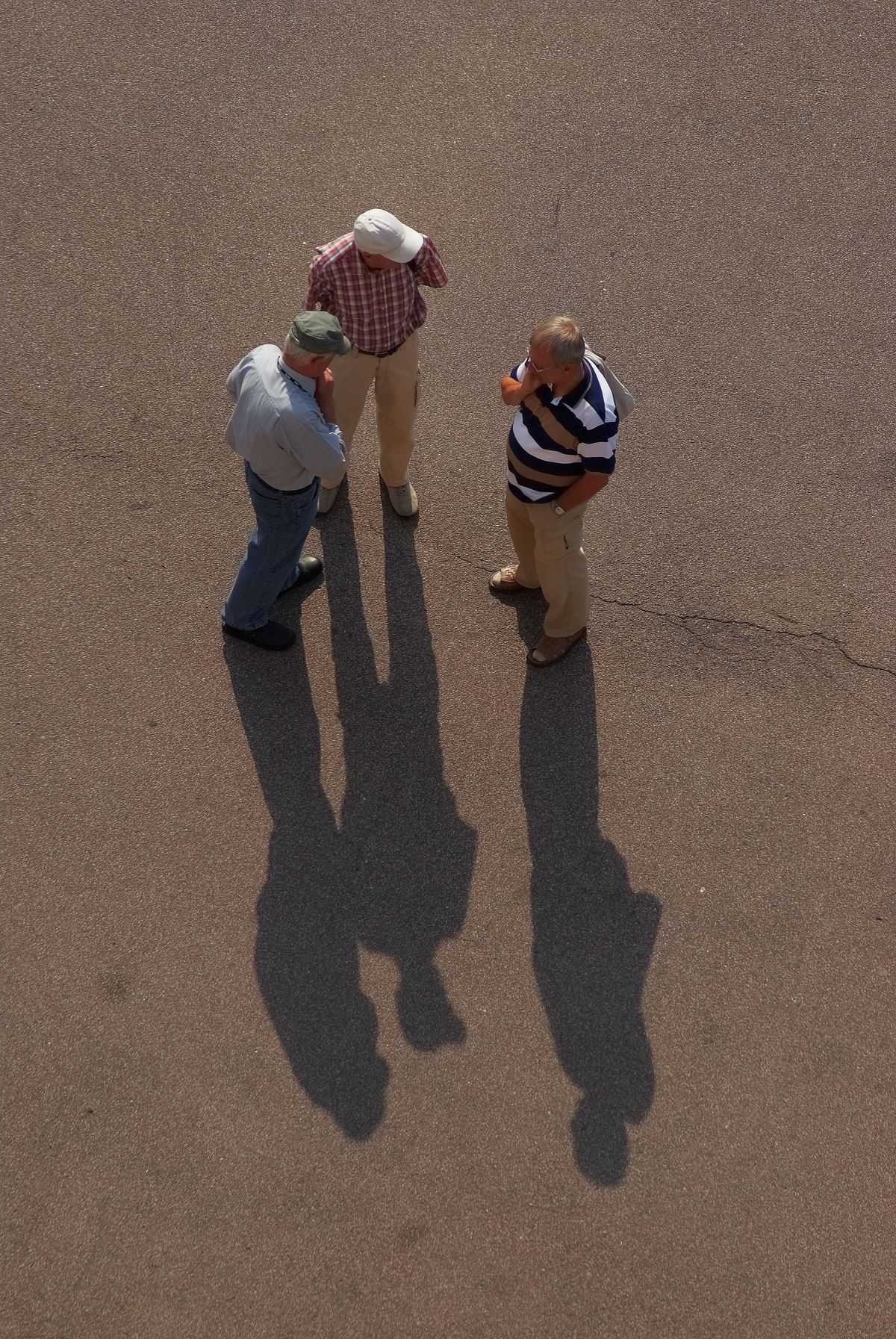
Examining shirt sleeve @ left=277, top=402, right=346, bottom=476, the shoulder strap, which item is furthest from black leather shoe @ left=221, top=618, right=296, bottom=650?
the shoulder strap

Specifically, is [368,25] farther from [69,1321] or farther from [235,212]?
[69,1321]

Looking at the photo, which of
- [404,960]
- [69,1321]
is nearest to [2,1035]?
[69,1321]

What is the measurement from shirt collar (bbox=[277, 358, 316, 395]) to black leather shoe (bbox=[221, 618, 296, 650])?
1420mm

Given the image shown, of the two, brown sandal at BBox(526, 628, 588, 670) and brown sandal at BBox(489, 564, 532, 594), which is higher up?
brown sandal at BBox(489, 564, 532, 594)

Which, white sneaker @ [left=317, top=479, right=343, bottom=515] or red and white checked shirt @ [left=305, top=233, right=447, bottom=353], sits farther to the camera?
white sneaker @ [left=317, top=479, right=343, bottom=515]

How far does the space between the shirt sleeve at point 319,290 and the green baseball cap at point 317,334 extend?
575mm

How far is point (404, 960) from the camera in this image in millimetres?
4840

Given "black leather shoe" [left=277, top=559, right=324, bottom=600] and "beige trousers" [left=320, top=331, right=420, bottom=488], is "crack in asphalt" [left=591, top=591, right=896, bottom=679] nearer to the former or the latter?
"beige trousers" [left=320, top=331, right=420, bottom=488]

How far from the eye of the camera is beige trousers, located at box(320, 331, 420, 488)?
5004 mm

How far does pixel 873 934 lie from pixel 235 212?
510 cm

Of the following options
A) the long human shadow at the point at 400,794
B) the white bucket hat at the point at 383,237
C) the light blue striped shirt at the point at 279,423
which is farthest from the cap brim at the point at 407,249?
the long human shadow at the point at 400,794

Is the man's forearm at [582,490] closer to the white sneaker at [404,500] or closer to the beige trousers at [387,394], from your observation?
the beige trousers at [387,394]

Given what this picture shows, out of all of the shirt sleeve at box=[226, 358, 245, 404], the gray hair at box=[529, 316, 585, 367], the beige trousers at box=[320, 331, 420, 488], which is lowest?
the beige trousers at box=[320, 331, 420, 488]

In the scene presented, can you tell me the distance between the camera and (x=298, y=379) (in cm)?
421
